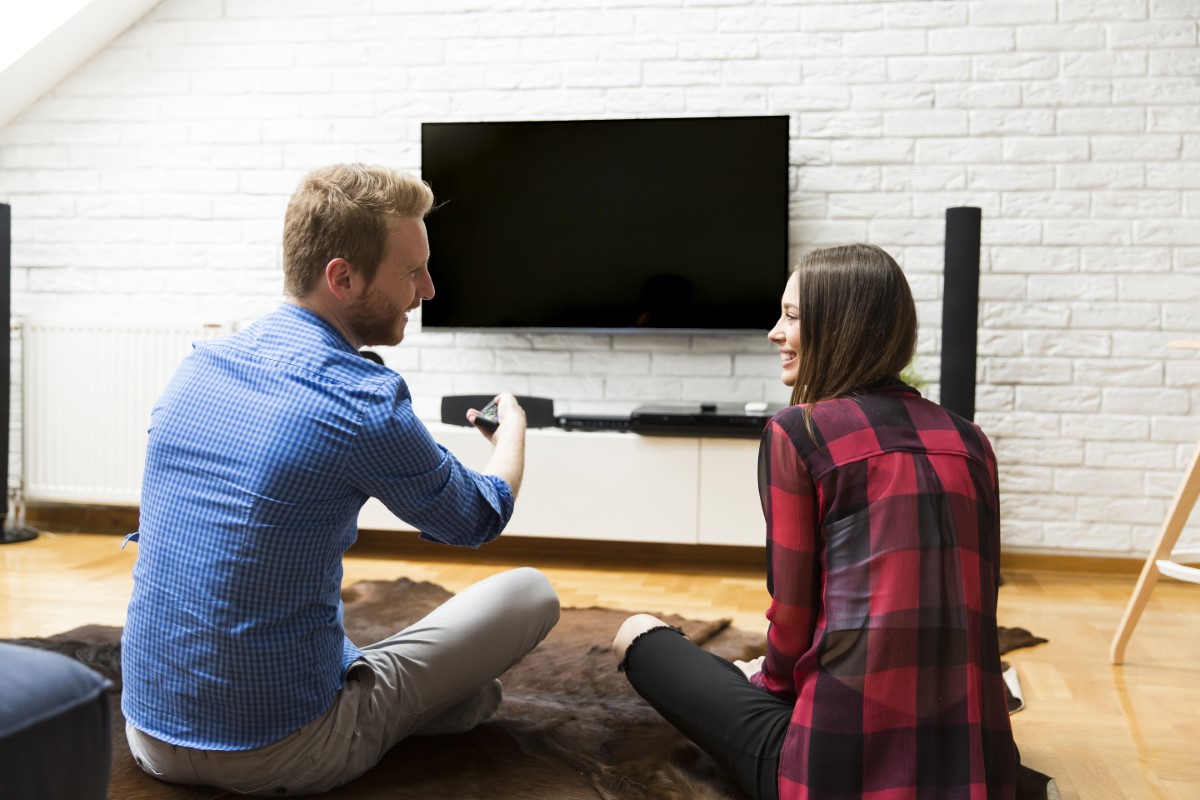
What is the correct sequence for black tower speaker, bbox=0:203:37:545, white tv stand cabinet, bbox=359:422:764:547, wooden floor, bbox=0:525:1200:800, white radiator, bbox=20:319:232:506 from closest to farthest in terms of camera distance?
1. wooden floor, bbox=0:525:1200:800
2. white tv stand cabinet, bbox=359:422:764:547
3. black tower speaker, bbox=0:203:37:545
4. white radiator, bbox=20:319:232:506

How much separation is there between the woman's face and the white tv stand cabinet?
1.79 metres

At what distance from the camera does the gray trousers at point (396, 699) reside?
1418 millimetres

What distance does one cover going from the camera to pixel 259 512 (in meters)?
1.28

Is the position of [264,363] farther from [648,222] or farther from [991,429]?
[991,429]

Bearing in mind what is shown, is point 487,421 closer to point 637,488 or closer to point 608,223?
point 637,488

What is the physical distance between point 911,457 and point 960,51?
2.55 metres

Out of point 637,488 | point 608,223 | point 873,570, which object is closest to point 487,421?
point 873,570

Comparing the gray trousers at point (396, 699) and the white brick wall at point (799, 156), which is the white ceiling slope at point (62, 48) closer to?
the white brick wall at point (799, 156)

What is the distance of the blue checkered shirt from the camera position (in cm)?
129

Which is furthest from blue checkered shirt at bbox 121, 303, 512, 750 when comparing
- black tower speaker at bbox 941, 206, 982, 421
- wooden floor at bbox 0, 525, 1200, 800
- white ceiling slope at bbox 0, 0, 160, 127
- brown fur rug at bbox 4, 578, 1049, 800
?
white ceiling slope at bbox 0, 0, 160, 127

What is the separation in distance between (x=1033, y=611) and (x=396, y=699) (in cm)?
209

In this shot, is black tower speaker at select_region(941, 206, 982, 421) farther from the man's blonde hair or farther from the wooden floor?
the man's blonde hair

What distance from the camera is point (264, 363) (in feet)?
4.34

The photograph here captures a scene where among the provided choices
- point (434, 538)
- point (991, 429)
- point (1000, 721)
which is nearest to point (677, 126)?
point (991, 429)
